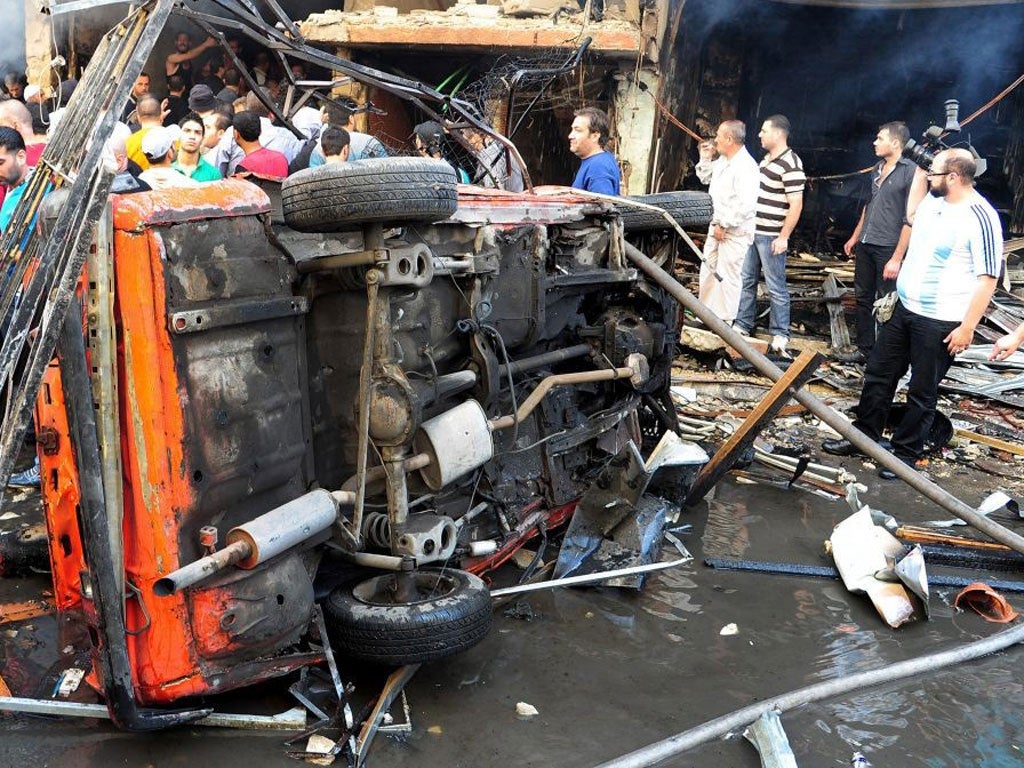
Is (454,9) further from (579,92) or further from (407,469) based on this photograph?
(407,469)

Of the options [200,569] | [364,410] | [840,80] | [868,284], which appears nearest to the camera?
[200,569]

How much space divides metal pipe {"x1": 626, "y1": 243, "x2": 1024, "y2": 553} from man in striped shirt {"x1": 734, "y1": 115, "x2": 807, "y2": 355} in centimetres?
390

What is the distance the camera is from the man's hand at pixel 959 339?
6.00m

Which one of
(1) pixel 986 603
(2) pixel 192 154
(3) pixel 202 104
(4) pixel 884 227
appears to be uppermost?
(3) pixel 202 104

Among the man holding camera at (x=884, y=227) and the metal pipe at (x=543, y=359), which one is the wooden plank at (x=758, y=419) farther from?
the man holding camera at (x=884, y=227)

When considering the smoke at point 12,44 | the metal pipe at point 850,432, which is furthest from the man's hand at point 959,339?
the smoke at point 12,44

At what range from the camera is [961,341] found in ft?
19.8

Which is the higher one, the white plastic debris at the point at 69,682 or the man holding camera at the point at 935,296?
the man holding camera at the point at 935,296

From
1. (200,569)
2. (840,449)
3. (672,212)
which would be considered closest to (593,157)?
(672,212)

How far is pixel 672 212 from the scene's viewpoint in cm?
583

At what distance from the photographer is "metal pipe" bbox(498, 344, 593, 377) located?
14.6 feet

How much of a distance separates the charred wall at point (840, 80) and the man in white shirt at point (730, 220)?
2975mm

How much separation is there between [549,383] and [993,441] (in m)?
4.39

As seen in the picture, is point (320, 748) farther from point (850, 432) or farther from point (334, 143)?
point (334, 143)
